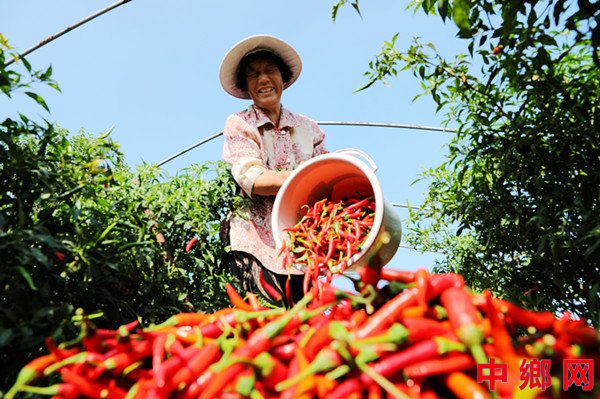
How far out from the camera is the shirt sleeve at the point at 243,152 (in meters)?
2.56

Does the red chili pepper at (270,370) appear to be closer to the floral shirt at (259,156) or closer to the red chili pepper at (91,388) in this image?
the red chili pepper at (91,388)

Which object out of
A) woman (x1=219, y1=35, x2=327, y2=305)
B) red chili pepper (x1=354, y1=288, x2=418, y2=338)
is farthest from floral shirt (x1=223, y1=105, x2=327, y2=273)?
red chili pepper (x1=354, y1=288, x2=418, y2=338)

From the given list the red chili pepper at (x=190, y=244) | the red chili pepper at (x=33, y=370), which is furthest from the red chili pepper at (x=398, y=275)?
the red chili pepper at (x=190, y=244)

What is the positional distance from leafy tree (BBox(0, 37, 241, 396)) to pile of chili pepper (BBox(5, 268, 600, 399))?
252 mm

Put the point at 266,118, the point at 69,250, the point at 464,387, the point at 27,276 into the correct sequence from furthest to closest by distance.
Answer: the point at 266,118 → the point at 69,250 → the point at 27,276 → the point at 464,387

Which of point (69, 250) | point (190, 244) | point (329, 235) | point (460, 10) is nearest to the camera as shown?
point (69, 250)

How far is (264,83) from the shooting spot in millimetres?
2945

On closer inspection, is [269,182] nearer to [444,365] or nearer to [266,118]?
[266,118]

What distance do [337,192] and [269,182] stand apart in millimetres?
317

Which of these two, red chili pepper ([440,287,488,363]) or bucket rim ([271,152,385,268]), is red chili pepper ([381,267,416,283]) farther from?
bucket rim ([271,152,385,268])

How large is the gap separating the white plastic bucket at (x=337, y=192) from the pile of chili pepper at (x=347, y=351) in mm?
872

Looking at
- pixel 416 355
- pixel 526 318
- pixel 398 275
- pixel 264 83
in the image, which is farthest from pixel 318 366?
pixel 264 83

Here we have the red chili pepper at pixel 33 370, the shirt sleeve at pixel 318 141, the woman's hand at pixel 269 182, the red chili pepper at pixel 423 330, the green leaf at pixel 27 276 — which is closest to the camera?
the red chili pepper at pixel 423 330

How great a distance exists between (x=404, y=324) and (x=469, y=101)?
2.02 meters
